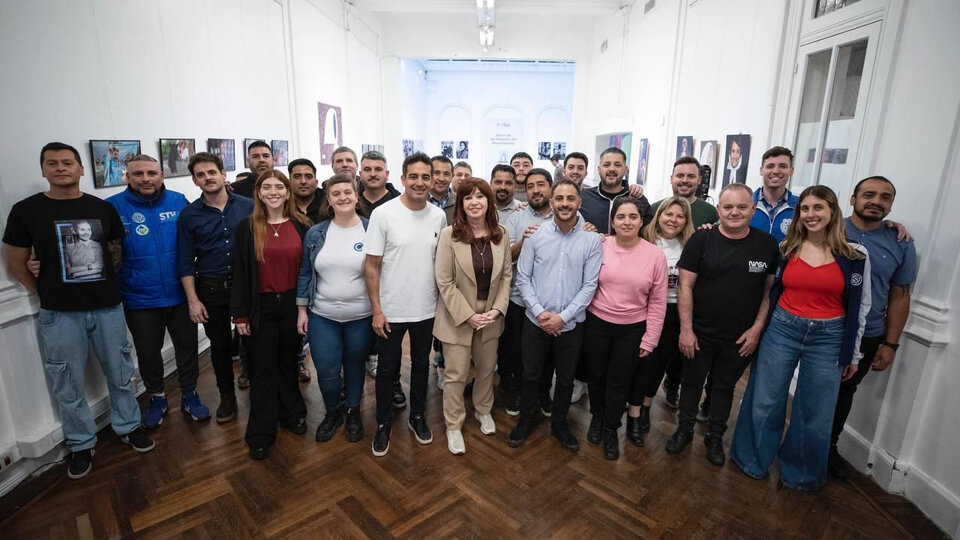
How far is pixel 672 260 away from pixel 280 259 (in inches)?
102

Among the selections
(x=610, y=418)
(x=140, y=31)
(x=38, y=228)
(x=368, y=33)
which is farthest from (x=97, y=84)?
(x=368, y=33)

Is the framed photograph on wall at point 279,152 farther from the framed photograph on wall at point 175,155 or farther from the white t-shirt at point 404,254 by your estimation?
the white t-shirt at point 404,254

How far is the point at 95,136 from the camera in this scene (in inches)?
131

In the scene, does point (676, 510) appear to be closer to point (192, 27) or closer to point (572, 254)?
point (572, 254)

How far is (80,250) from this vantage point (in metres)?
2.78

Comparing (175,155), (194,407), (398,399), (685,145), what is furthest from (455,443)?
(685,145)

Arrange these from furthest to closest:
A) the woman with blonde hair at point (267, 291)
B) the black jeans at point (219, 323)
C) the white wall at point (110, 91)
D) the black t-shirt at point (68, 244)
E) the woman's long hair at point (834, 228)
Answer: the black jeans at point (219, 323) < the woman with blonde hair at point (267, 291) < the white wall at point (110, 91) < the black t-shirt at point (68, 244) < the woman's long hair at point (834, 228)

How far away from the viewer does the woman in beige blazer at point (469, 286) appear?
2.94 m

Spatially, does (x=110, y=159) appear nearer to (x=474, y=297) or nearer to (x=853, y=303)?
(x=474, y=297)

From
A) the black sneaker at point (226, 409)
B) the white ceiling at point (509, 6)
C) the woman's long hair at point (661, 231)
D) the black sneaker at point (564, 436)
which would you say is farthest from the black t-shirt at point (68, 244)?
the white ceiling at point (509, 6)

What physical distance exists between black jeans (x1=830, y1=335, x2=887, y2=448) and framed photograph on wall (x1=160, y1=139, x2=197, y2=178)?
5.40m

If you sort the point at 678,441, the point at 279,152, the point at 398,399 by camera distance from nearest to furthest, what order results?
1. the point at 678,441
2. the point at 398,399
3. the point at 279,152

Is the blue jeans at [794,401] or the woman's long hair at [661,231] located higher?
the woman's long hair at [661,231]

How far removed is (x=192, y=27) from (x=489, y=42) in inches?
295
